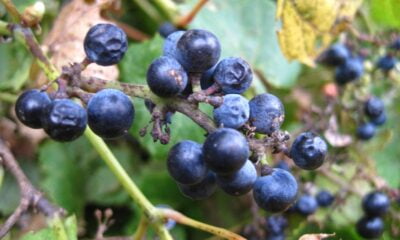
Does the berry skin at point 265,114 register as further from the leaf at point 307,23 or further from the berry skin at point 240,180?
the leaf at point 307,23

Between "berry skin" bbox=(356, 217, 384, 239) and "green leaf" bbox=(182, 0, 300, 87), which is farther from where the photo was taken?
"green leaf" bbox=(182, 0, 300, 87)

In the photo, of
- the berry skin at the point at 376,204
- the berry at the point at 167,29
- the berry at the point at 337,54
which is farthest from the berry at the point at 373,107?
the berry at the point at 167,29

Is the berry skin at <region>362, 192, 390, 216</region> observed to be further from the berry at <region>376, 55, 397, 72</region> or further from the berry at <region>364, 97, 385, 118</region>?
the berry at <region>376, 55, 397, 72</region>

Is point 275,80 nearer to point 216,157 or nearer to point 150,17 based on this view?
point 150,17

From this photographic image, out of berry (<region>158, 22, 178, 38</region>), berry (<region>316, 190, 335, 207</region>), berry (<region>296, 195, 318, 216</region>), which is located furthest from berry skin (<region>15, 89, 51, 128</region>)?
berry (<region>316, 190, 335, 207</region>)

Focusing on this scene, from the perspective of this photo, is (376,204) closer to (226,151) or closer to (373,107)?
(373,107)

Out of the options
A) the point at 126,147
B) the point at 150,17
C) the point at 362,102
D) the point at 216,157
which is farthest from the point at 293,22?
the point at 216,157
